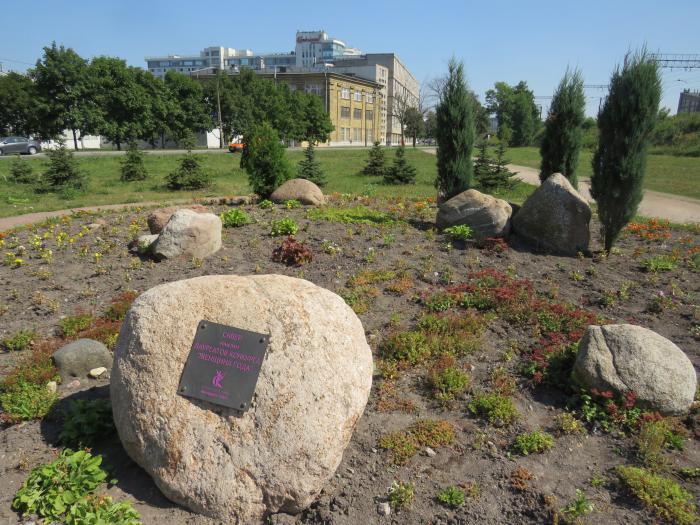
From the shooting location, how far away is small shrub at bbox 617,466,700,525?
331 cm

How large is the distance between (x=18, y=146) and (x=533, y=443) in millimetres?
42477

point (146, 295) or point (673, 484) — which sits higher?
point (146, 295)

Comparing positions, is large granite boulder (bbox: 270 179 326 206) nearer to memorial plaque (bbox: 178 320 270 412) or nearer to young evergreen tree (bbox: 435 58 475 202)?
young evergreen tree (bbox: 435 58 475 202)

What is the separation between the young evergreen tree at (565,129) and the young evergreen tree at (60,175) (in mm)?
15726

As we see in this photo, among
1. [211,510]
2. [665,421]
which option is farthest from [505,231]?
[211,510]

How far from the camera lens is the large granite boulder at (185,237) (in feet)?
26.2

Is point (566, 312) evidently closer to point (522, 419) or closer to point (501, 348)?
point (501, 348)

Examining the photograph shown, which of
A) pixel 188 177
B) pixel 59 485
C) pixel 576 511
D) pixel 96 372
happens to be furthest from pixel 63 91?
pixel 576 511

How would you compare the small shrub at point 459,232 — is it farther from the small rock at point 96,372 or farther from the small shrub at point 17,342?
the small shrub at point 17,342

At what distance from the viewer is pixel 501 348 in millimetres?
5637

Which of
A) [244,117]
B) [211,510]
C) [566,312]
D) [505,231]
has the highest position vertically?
[244,117]

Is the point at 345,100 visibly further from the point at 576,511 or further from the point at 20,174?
the point at 576,511

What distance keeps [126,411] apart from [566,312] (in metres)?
5.25

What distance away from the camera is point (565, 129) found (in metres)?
11.2
